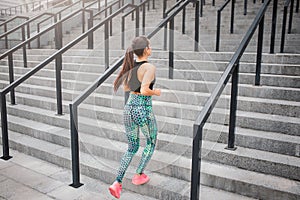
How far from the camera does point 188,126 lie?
3.77m

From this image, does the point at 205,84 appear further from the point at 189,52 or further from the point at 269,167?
the point at 269,167

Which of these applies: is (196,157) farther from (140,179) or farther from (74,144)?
(74,144)

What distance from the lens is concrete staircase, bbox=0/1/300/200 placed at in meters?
3.04

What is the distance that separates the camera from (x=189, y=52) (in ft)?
17.8

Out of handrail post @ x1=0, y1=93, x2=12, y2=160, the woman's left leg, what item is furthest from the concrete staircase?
the woman's left leg

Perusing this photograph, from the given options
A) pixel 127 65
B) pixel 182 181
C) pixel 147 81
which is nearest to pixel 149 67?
pixel 147 81

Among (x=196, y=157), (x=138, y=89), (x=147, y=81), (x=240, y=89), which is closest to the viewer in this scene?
(x=196, y=157)

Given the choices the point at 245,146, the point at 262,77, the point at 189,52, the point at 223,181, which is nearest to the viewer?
the point at 223,181

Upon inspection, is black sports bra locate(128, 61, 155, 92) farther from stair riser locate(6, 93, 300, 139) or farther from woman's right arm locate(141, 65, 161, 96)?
stair riser locate(6, 93, 300, 139)

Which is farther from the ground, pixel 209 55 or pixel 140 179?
pixel 209 55

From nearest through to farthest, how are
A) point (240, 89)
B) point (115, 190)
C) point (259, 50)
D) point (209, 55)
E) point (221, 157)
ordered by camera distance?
point (115, 190) → point (221, 157) → point (259, 50) → point (240, 89) → point (209, 55)

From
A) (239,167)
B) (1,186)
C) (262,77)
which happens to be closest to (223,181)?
(239,167)

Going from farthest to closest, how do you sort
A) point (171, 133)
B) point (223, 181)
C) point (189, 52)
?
point (189, 52) < point (171, 133) < point (223, 181)

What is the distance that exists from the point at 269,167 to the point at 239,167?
0.95 feet
